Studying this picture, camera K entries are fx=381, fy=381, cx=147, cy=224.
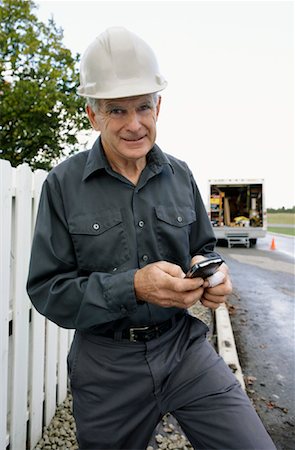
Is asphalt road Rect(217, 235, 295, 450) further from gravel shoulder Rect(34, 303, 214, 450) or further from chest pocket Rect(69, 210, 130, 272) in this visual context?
chest pocket Rect(69, 210, 130, 272)

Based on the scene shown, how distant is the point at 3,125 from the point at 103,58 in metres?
15.5

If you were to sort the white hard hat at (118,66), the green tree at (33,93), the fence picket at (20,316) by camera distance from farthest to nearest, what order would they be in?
the green tree at (33,93), the fence picket at (20,316), the white hard hat at (118,66)

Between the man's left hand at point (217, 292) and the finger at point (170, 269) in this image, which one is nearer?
the finger at point (170, 269)

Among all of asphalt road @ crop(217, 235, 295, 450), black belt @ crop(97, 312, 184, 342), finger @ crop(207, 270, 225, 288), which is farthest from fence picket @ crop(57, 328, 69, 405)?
finger @ crop(207, 270, 225, 288)

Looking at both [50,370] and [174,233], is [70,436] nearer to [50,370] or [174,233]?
[50,370]

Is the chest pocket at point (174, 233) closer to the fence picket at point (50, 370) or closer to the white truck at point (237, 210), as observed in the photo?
the fence picket at point (50, 370)

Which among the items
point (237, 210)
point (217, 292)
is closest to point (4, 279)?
point (217, 292)

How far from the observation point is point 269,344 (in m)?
5.22

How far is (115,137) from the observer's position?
189 cm

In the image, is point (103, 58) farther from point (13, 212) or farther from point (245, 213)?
point (245, 213)

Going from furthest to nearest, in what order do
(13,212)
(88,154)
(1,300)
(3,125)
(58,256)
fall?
(3,125), (13,212), (1,300), (88,154), (58,256)

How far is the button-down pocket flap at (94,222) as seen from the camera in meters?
1.85

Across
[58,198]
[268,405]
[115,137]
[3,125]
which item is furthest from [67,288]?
[3,125]

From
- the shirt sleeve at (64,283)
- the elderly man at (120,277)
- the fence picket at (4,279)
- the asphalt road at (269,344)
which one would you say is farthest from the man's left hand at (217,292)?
the asphalt road at (269,344)
